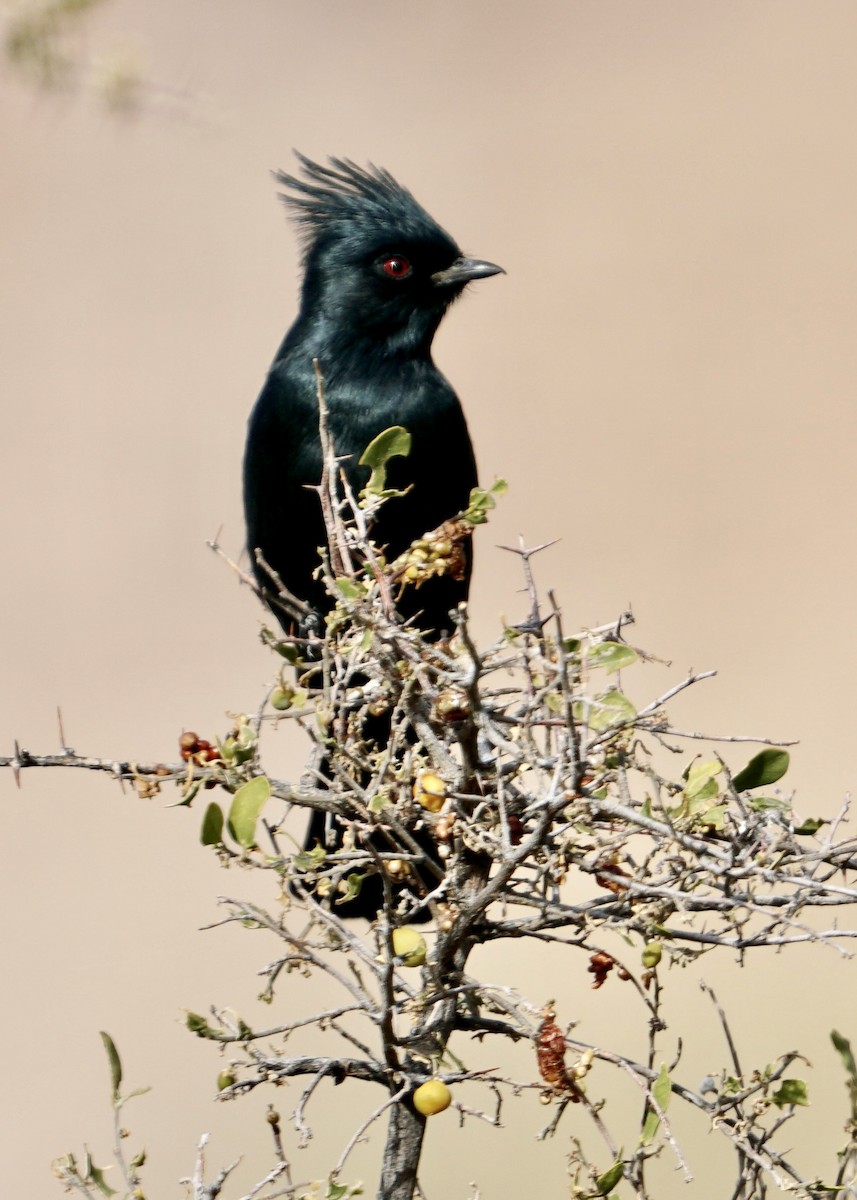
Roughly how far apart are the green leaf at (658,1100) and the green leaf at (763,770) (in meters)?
0.37

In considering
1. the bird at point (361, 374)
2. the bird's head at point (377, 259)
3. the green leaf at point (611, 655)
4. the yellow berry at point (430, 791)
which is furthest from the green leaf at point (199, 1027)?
the bird's head at point (377, 259)

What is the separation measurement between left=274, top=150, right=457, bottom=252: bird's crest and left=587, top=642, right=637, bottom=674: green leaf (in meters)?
2.43

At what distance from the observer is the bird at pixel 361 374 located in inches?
142

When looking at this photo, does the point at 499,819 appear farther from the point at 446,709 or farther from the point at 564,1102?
the point at 564,1102

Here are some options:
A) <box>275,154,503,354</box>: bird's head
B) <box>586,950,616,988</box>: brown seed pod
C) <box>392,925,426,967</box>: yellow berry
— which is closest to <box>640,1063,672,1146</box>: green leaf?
<box>586,950,616,988</box>: brown seed pod

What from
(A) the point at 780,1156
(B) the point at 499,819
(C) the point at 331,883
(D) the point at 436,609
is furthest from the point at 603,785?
(D) the point at 436,609

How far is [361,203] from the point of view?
3766 millimetres

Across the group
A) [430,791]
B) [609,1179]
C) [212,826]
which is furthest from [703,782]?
[212,826]

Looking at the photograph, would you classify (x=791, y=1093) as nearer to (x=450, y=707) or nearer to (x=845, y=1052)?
(x=845, y=1052)

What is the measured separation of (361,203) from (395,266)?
19 cm

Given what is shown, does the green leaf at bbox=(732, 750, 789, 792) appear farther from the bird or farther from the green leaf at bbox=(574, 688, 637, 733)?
the bird

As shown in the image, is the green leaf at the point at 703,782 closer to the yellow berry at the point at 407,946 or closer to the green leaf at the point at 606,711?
the green leaf at the point at 606,711

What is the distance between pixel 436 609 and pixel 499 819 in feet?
6.99

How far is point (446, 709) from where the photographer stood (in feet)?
4.89
